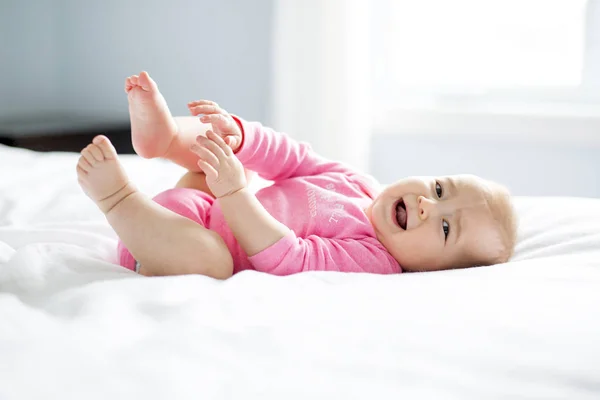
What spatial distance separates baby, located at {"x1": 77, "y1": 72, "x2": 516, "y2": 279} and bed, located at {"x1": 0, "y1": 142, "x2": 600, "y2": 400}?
2.8 inches

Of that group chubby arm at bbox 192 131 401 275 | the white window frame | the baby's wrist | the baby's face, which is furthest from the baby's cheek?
the white window frame

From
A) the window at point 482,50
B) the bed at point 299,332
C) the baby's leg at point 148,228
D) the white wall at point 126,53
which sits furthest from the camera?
the white wall at point 126,53

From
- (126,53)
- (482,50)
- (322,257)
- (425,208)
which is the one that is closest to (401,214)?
(425,208)

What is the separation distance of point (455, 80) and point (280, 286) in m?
1.88

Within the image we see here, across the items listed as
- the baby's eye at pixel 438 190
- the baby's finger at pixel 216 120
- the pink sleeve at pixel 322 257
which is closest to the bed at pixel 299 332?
the pink sleeve at pixel 322 257

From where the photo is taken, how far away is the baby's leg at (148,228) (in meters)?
1.09

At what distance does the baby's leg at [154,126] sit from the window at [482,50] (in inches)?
61.1

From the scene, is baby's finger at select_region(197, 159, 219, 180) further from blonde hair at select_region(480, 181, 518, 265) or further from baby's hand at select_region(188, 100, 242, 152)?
blonde hair at select_region(480, 181, 518, 265)

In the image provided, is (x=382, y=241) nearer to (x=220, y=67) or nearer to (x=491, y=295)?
(x=491, y=295)

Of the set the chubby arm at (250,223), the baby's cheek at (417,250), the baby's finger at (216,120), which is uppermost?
the baby's finger at (216,120)

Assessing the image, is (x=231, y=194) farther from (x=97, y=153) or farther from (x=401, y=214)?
(x=401, y=214)

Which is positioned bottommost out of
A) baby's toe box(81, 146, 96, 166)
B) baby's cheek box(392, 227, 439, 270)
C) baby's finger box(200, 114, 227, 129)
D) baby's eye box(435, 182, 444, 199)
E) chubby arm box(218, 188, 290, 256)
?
baby's cheek box(392, 227, 439, 270)

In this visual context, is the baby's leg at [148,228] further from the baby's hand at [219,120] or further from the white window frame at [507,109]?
the white window frame at [507,109]

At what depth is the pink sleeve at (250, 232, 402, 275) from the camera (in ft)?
3.65
